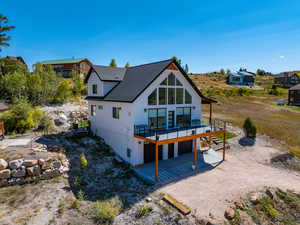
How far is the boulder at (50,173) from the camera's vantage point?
10992mm

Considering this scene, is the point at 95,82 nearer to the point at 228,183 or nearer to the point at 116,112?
the point at 116,112

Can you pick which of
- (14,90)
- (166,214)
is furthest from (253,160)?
(14,90)

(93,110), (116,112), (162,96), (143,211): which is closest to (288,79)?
(162,96)

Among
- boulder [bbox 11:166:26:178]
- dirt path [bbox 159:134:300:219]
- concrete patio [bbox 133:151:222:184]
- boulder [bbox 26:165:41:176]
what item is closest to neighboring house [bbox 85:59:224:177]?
concrete patio [bbox 133:151:222:184]

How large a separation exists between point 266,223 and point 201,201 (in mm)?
3211

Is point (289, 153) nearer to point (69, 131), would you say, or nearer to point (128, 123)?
point (128, 123)

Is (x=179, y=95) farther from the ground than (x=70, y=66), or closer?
closer

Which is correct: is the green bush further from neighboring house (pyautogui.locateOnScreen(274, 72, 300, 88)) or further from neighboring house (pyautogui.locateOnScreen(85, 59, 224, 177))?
neighboring house (pyautogui.locateOnScreen(274, 72, 300, 88))

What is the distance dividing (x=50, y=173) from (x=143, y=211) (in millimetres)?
6533

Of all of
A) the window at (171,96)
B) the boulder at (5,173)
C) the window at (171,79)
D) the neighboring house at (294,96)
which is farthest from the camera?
the neighboring house at (294,96)

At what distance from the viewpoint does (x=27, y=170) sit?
1062 cm

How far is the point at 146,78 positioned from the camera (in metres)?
14.6

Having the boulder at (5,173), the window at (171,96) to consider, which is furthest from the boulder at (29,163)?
the window at (171,96)

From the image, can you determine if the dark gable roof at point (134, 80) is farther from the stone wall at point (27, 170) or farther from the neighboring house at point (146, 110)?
the stone wall at point (27, 170)
